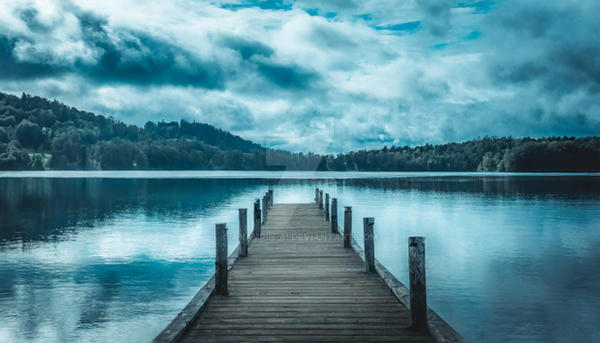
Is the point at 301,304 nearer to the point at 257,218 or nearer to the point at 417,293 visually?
the point at 417,293

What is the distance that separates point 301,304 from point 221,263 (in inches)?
72.3

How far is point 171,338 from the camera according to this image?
249 inches

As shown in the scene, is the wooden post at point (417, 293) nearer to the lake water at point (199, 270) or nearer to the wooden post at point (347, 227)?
the lake water at point (199, 270)

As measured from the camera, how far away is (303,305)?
8273mm

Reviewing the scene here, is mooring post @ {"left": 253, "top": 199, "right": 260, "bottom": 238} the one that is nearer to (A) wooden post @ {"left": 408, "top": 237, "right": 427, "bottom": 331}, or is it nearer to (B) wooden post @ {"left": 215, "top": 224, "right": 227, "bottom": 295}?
(B) wooden post @ {"left": 215, "top": 224, "right": 227, "bottom": 295}

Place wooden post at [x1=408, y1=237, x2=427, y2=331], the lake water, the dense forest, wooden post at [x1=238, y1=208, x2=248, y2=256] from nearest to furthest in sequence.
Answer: wooden post at [x1=408, y1=237, x2=427, y2=331] → the lake water → wooden post at [x1=238, y1=208, x2=248, y2=256] → the dense forest

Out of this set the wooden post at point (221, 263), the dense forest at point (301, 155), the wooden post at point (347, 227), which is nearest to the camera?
the wooden post at point (221, 263)

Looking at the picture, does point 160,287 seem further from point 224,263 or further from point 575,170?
point 575,170

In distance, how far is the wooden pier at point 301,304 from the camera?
6.76 meters

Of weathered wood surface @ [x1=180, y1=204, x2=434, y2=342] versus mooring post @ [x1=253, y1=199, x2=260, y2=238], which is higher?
mooring post @ [x1=253, y1=199, x2=260, y2=238]

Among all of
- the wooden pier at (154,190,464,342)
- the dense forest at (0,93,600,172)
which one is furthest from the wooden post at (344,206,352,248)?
the dense forest at (0,93,600,172)

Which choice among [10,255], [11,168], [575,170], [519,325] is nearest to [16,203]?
[10,255]

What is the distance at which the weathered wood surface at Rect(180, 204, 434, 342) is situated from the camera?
22.4 ft

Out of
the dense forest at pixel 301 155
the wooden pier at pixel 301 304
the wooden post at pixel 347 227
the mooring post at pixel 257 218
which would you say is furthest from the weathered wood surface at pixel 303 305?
the dense forest at pixel 301 155
